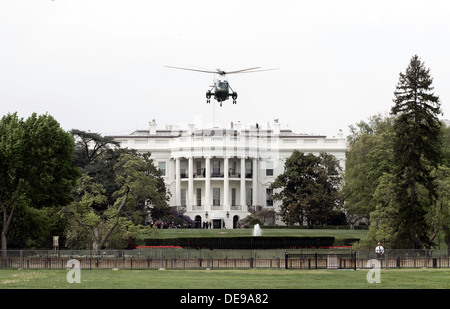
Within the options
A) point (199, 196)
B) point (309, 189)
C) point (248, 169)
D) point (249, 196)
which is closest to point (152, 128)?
point (199, 196)

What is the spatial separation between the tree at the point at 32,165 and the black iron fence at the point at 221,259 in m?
7.70

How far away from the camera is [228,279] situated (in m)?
39.3

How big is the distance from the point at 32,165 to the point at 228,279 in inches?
919

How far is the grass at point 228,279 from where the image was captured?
3562cm

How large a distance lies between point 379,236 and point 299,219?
41.3 metres

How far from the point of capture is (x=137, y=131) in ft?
436

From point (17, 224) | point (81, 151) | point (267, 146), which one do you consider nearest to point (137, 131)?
point (267, 146)

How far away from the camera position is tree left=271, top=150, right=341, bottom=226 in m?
99.6

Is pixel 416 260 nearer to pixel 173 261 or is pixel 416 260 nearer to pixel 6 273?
pixel 173 261

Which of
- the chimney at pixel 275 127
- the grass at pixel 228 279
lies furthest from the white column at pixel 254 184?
the grass at pixel 228 279

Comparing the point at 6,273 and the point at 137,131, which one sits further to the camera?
the point at 137,131

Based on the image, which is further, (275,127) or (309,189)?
(275,127)

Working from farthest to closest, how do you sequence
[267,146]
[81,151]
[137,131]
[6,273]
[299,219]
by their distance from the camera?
[137,131] < [267,146] < [299,219] < [81,151] < [6,273]

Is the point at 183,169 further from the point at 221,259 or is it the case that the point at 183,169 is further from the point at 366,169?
the point at 221,259
